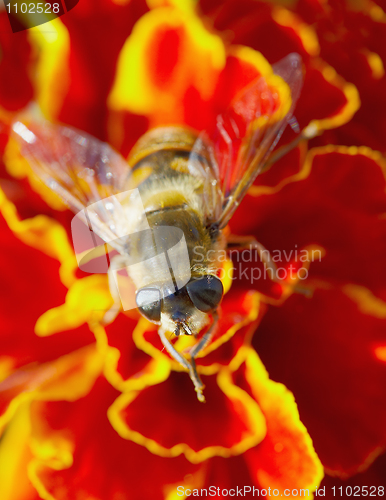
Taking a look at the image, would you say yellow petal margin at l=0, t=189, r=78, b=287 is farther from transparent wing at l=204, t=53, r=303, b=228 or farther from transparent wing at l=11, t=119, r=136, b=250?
transparent wing at l=204, t=53, r=303, b=228

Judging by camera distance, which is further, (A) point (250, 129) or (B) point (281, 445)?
(A) point (250, 129)

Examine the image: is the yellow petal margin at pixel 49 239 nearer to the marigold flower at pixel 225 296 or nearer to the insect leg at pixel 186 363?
the marigold flower at pixel 225 296

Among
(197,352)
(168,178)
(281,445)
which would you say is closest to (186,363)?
(197,352)

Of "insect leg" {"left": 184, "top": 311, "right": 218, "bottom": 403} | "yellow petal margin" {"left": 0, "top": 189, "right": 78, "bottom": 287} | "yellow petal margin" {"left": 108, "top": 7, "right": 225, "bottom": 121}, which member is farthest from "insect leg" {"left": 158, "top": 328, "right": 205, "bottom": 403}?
"yellow petal margin" {"left": 108, "top": 7, "right": 225, "bottom": 121}

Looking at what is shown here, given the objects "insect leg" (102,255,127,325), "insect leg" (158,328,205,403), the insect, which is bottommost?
"insect leg" (158,328,205,403)

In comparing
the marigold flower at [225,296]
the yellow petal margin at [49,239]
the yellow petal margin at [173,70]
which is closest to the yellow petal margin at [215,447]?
the marigold flower at [225,296]

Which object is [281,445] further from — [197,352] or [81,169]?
[81,169]

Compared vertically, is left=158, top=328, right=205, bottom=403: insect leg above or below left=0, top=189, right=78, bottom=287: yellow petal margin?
below
